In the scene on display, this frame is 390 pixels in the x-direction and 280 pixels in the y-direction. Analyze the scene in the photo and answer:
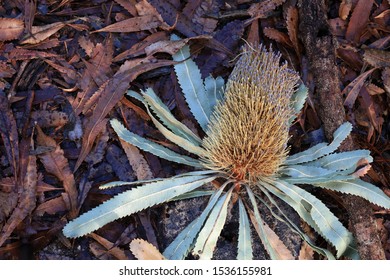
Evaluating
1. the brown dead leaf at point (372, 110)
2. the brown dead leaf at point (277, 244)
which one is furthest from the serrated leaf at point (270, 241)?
the brown dead leaf at point (372, 110)

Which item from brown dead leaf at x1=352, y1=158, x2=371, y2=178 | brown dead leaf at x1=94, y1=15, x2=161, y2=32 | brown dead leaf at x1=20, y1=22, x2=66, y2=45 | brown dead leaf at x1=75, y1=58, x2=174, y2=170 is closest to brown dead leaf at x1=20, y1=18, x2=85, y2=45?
brown dead leaf at x1=20, y1=22, x2=66, y2=45

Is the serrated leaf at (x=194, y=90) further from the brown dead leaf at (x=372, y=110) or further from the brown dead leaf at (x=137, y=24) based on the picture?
the brown dead leaf at (x=372, y=110)

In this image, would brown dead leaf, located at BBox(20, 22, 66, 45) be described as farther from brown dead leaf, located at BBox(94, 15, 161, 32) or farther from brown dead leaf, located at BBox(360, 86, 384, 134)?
brown dead leaf, located at BBox(360, 86, 384, 134)

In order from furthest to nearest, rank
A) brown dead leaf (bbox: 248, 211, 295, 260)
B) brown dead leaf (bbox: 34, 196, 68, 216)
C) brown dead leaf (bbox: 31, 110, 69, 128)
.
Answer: brown dead leaf (bbox: 31, 110, 69, 128)
brown dead leaf (bbox: 34, 196, 68, 216)
brown dead leaf (bbox: 248, 211, 295, 260)

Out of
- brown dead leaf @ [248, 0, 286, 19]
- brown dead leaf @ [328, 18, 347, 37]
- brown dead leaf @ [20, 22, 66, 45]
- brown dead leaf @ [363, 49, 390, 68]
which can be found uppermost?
brown dead leaf @ [248, 0, 286, 19]


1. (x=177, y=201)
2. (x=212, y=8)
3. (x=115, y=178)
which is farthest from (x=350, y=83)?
(x=115, y=178)

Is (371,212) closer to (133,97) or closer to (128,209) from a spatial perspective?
(128,209)

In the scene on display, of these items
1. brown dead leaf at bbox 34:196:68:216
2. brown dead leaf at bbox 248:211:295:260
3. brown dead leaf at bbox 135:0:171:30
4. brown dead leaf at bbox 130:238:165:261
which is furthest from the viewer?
brown dead leaf at bbox 135:0:171:30
